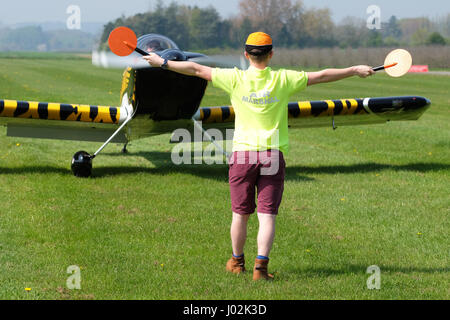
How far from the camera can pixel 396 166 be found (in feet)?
37.0

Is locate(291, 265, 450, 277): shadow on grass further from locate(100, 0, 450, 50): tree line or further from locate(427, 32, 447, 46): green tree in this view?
locate(427, 32, 447, 46): green tree

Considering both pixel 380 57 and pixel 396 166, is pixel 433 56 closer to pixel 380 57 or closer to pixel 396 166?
pixel 380 57

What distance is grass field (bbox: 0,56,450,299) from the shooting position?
16.3 feet

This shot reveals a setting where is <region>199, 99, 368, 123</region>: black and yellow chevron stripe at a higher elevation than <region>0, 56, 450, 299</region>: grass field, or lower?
higher

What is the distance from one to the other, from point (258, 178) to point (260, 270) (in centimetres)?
76

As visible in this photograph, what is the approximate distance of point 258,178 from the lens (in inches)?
197

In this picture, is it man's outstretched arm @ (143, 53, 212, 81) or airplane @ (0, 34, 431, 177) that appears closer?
man's outstretched arm @ (143, 53, 212, 81)

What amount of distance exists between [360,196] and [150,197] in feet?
9.93

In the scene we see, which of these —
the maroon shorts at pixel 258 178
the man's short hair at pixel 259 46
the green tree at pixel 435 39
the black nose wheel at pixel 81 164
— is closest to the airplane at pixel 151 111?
the black nose wheel at pixel 81 164

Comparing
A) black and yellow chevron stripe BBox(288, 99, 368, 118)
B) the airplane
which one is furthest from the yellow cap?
black and yellow chevron stripe BBox(288, 99, 368, 118)

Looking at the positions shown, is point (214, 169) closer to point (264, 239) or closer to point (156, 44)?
point (156, 44)

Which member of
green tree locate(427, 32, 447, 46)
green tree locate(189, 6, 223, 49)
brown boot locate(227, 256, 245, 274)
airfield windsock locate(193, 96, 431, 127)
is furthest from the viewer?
green tree locate(427, 32, 447, 46)

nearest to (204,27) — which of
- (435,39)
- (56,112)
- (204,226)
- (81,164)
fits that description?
(435,39)
